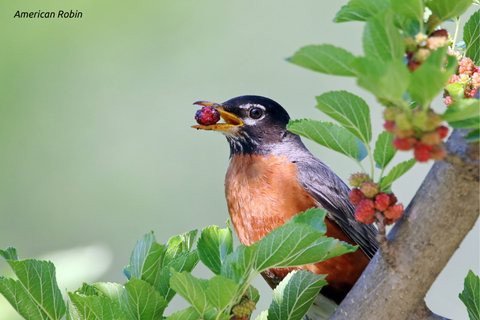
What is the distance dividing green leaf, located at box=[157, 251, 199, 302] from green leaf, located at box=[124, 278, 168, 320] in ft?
0.17

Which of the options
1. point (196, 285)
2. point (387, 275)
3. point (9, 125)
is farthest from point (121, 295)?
point (9, 125)

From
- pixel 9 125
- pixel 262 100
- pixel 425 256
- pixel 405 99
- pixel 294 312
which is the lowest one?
pixel 294 312

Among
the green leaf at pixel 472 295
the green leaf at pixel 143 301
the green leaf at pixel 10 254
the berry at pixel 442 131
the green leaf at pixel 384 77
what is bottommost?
the green leaf at pixel 472 295

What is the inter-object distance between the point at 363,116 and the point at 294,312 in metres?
0.63

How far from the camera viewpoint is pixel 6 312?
2.09m

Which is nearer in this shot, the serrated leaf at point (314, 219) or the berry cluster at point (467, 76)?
the serrated leaf at point (314, 219)

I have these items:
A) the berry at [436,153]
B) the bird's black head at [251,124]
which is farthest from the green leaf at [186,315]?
the bird's black head at [251,124]

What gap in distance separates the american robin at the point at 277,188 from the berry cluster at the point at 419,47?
1.39m

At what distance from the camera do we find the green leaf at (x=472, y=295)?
1.51m

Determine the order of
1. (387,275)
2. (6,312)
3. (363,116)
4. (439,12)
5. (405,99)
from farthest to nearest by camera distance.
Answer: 1. (6,312)
2. (387,275)
3. (363,116)
4. (439,12)
5. (405,99)

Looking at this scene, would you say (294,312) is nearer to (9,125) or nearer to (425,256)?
(425,256)

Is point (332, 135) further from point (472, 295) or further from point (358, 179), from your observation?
point (472, 295)

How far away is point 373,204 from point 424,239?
16 centimetres

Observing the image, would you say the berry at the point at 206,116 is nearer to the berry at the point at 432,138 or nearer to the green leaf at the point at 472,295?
the green leaf at the point at 472,295
